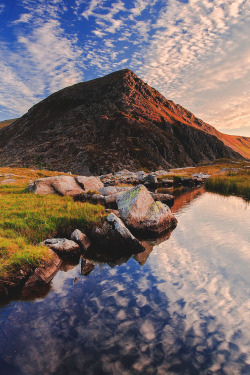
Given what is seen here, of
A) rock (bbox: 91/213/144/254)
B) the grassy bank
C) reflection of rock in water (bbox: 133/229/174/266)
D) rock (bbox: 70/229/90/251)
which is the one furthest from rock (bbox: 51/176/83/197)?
reflection of rock in water (bbox: 133/229/174/266)

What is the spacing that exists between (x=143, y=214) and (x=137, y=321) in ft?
26.0

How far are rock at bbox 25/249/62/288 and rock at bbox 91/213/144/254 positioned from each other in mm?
2588

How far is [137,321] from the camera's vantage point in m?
6.14

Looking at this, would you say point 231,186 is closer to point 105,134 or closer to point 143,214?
point 143,214

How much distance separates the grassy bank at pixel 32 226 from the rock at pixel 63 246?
600mm

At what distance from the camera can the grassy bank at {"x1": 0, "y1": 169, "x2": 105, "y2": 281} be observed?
8.23 m

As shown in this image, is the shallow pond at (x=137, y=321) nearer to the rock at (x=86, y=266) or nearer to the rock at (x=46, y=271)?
the rock at (x=86, y=266)

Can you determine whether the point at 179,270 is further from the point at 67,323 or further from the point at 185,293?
the point at 67,323

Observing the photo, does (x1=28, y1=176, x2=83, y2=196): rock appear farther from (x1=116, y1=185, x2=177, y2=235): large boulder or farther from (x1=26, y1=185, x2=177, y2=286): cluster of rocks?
(x1=116, y1=185, x2=177, y2=235): large boulder

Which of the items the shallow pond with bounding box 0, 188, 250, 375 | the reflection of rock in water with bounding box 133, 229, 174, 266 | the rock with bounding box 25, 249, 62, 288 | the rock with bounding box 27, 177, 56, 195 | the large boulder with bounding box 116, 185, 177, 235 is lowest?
the reflection of rock in water with bounding box 133, 229, 174, 266

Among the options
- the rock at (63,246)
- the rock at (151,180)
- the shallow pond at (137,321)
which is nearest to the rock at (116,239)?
the shallow pond at (137,321)

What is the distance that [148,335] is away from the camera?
568 centimetres

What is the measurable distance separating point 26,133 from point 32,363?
143m

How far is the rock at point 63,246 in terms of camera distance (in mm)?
9898
